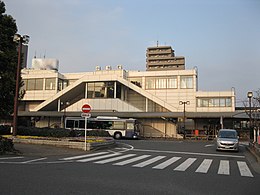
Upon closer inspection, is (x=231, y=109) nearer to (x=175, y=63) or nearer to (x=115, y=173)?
(x=115, y=173)

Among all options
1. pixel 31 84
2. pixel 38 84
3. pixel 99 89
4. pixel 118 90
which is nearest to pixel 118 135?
pixel 99 89

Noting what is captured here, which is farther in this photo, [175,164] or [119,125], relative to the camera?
[119,125]

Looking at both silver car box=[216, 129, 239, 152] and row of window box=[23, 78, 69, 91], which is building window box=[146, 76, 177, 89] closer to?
row of window box=[23, 78, 69, 91]

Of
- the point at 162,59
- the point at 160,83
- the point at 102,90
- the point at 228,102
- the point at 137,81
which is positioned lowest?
the point at 228,102

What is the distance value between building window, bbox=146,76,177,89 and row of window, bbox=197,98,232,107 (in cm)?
534

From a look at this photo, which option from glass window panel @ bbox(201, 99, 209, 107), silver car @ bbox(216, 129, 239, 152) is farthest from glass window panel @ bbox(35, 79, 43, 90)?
silver car @ bbox(216, 129, 239, 152)

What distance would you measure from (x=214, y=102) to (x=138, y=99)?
528 inches

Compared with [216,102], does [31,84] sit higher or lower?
higher

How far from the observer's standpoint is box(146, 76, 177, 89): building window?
151 feet

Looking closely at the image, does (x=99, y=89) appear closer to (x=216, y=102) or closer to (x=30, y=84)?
(x=30, y=84)

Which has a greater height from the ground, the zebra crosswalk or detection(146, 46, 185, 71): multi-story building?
detection(146, 46, 185, 71): multi-story building

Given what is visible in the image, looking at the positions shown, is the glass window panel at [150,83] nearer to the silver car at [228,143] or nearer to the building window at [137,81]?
the building window at [137,81]

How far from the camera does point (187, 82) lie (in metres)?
45.1

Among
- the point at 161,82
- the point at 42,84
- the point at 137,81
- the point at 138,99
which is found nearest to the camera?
the point at 138,99
